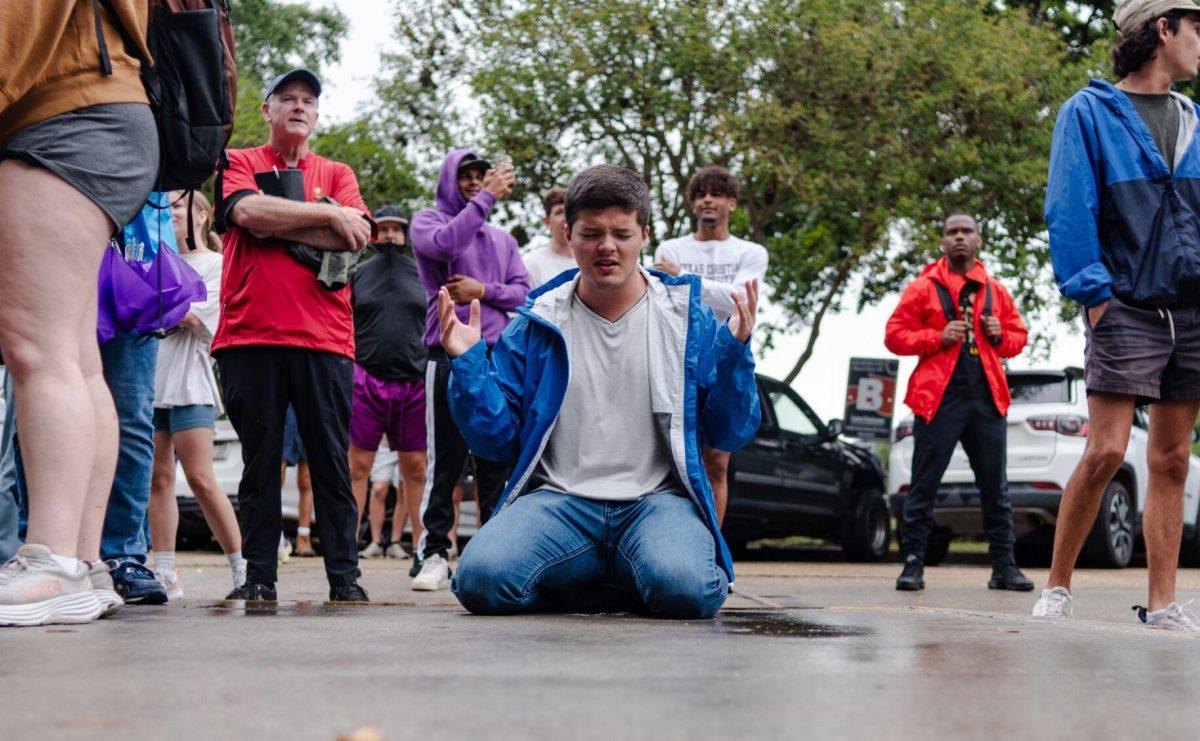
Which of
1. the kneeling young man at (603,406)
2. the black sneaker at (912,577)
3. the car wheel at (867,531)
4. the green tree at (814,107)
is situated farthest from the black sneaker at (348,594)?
the green tree at (814,107)

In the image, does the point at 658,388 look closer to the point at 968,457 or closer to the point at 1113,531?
the point at 968,457

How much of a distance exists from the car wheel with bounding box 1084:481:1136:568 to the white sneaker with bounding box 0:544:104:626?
915 centimetres

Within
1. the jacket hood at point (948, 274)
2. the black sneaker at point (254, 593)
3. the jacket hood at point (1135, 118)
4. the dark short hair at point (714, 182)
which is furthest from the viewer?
the jacket hood at point (948, 274)

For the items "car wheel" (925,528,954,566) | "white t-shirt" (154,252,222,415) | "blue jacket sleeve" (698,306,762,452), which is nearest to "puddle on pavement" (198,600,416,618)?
"blue jacket sleeve" (698,306,762,452)

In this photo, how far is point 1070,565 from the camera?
545 cm

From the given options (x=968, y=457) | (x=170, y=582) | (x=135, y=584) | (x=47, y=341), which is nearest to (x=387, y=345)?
(x=968, y=457)

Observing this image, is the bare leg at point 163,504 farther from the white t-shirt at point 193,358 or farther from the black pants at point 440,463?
the black pants at point 440,463

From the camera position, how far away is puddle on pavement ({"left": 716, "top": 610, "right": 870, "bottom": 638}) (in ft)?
12.1

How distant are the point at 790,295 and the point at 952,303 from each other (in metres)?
13.3

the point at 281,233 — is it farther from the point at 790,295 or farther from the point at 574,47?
the point at 790,295

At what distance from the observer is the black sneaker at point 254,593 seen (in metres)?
5.56

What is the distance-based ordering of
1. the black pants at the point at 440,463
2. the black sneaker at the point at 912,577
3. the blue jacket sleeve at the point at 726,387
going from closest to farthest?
the blue jacket sleeve at the point at 726,387, the black pants at the point at 440,463, the black sneaker at the point at 912,577

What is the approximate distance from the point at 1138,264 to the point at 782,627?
2180mm

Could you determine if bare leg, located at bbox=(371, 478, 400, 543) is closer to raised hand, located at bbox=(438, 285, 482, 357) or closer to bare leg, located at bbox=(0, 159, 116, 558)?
raised hand, located at bbox=(438, 285, 482, 357)
